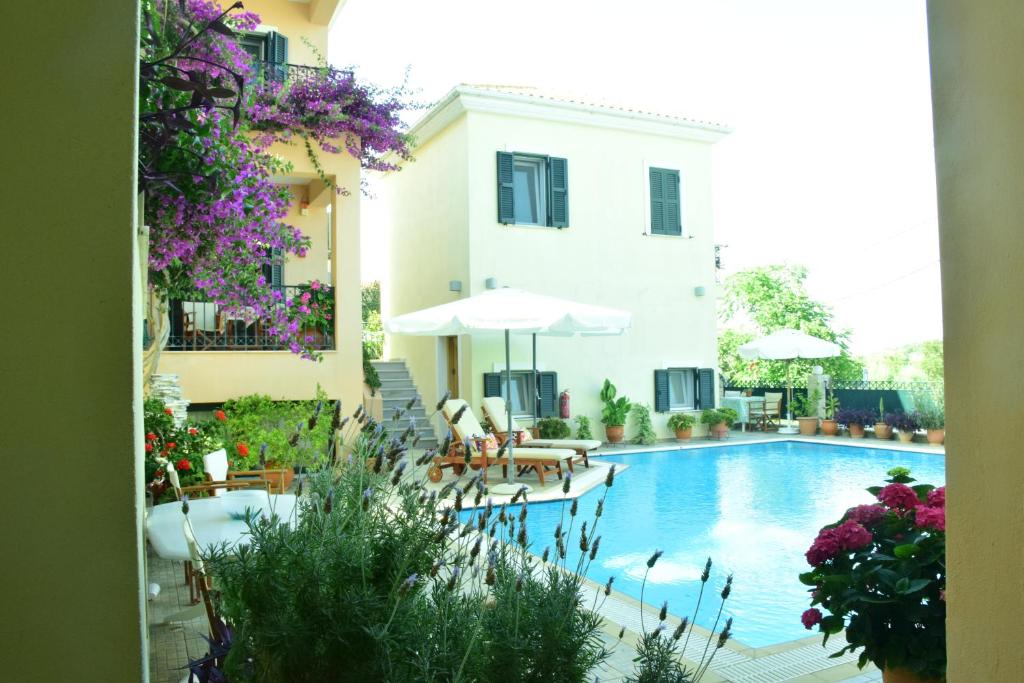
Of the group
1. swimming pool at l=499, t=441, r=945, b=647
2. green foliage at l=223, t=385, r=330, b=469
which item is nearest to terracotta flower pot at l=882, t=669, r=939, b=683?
swimming pool at l=499, t=441, r=945, b=647

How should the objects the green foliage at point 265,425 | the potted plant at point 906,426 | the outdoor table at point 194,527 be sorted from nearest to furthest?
the outdoor table at point 194,527 < the green foliage at point 265,425 < the potted plant at point 906,426

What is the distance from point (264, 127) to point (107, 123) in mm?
9369

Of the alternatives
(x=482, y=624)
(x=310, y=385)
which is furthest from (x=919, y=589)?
(x=310, y=385)

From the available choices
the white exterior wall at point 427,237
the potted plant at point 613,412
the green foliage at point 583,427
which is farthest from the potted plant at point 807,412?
the white exterior wall at point 427,237

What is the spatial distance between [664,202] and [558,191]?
2621mm

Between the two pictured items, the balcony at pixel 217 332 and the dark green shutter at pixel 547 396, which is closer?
the balcony at pixel 217 332

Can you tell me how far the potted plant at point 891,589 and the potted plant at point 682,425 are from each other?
1295cm

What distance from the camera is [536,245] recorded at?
15.0 metres

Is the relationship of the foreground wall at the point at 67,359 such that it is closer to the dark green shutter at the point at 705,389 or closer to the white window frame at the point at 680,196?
the white window frame at the point at 680,196

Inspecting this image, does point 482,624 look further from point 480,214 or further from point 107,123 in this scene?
point 480,214

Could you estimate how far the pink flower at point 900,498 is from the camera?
10.4 ft

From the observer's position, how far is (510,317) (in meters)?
9.88

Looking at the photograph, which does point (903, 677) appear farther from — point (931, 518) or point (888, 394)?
point (888, 394)

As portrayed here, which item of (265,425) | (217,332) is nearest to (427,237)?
(217,332)
